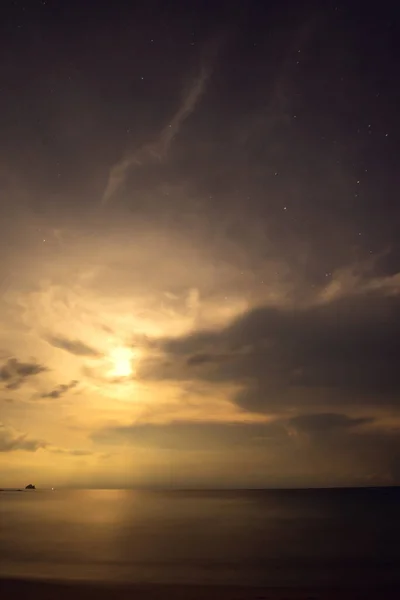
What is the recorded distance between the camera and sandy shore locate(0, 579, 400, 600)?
23.7 meters

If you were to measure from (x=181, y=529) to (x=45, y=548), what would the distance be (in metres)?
24.3

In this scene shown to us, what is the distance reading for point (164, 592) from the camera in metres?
25.6

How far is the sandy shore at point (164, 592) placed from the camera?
23.7 metres

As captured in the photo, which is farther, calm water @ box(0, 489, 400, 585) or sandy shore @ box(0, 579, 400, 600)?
calm water @ box(0, 489, 400, 585)

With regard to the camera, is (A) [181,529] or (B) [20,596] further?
(A) [181,529]

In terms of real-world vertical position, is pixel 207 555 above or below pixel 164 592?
above

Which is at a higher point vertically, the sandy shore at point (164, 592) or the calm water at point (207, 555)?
the calm water at point (207, 555)

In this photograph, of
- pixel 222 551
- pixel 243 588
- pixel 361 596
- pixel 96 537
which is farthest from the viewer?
pixel 96 537

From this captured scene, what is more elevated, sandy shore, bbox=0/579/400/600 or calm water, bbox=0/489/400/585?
calm water, bbox=0/489/400/585

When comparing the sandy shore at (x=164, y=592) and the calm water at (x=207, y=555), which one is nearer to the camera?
the sandy shore at (x=164, y=592)

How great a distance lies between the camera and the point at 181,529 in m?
65.7

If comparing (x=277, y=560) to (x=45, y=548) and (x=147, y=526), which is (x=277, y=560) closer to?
(x=45, y=548)

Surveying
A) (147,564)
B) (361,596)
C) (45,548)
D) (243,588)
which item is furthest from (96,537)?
(361,596)

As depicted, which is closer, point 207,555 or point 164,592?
point 164,592
